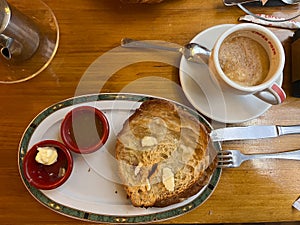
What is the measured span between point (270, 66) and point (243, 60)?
63mm

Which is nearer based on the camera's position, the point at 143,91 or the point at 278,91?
the point at 278,91

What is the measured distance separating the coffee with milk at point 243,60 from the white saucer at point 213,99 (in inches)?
2.7

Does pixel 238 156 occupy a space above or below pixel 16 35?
below

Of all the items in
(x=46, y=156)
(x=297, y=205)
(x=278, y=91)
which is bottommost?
(x=297, y=205)

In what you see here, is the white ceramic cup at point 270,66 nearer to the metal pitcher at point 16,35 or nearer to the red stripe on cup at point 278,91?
the red stripe on cup at point 278,91

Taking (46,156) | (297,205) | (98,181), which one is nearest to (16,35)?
(46,156)

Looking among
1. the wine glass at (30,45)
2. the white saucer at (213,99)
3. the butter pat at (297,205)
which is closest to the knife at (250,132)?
the white saucer at (213,99)

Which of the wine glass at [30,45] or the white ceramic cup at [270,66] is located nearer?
the white ceramic cup at [270,66]

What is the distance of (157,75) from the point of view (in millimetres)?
1168

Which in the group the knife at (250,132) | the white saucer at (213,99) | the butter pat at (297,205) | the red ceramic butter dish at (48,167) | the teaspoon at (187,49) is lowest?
the butter pat at (297,205)

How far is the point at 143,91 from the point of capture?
1.16m

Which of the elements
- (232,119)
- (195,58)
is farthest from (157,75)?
(232,119)

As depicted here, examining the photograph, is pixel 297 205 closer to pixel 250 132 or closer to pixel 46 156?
pixel 250 132

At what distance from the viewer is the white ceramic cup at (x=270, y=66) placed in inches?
40.7
